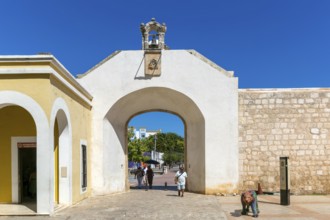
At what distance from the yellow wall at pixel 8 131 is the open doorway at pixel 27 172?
339 millimetres

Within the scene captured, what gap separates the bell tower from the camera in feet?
51.1

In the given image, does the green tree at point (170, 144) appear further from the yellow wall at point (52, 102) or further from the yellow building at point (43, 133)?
the yellow building at point (43, 133)

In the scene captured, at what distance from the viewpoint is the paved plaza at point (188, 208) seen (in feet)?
32.7

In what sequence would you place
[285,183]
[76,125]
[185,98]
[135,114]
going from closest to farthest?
[285,183] < [76,125] < [185,98] < [135,114]

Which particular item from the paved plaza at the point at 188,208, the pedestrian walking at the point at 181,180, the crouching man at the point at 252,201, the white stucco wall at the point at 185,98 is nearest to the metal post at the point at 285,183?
the paved plaza at the point at 188,208

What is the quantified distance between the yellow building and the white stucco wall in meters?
0.71

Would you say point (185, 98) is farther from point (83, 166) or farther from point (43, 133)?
point (43, 133)

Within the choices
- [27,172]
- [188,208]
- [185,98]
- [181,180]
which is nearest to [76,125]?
[27,172]

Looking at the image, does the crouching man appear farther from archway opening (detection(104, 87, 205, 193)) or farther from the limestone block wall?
archway opening (detection(104, 87, 205, 193))

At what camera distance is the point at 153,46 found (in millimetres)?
16219

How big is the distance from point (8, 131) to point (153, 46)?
729cm

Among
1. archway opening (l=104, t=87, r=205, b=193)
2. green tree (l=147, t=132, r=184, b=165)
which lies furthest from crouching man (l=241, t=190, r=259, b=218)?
green tree (l=147, t=132, r=184, b=165)

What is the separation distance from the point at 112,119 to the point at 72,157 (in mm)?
4546

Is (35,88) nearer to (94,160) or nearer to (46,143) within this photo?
(46,143)
